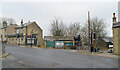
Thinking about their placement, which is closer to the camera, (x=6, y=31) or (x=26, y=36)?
(x=26, y=36)

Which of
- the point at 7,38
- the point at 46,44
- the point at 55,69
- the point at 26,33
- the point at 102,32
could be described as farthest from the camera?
the point at 7,38

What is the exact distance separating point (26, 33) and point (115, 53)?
33.0m

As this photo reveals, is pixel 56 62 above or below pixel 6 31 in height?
below

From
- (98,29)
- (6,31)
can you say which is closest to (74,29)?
(98,29)

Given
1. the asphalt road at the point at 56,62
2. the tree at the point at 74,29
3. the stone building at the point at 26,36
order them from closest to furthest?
the asphalt road at the point at 56,62
the stone building at the point at 26,36
the tree at the point at 74,29

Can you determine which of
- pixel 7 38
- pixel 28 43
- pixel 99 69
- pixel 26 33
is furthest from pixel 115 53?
pixel 7 38

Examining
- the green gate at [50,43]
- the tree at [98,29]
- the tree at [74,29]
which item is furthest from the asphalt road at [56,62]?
the tree at [74,29]

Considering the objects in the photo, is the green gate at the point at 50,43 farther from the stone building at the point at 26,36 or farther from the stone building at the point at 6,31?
the stone building at the point at 6,31

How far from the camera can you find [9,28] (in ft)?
171

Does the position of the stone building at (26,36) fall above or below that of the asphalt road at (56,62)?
above

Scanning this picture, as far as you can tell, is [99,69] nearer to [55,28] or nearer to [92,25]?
[92,25]

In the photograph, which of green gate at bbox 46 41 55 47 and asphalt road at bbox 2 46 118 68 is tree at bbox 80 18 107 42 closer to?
green gate at bbox 46 41 55 47

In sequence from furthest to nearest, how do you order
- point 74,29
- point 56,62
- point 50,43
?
point 74,29 < point 50,43 < point 56,62

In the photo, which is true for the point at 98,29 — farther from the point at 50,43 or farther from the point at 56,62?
the point at 56,62
